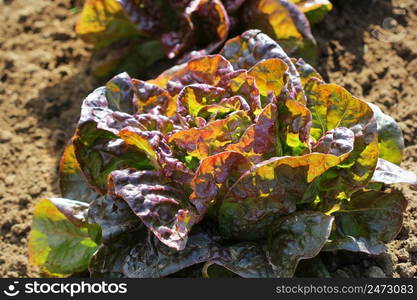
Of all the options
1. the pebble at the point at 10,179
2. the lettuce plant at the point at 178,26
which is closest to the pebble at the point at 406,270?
the lettuce plant at the point at 178,26

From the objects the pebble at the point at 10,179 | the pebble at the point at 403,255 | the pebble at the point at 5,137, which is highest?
the pebble at the point at 5,137

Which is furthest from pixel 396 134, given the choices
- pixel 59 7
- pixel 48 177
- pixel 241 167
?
pixel 59 7

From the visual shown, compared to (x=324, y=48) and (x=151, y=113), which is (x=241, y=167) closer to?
(x=151, y=113)

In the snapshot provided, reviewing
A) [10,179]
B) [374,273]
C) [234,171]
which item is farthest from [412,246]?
[10,179]

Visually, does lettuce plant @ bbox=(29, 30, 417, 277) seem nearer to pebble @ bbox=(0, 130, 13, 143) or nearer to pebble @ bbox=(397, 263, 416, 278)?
pebble @ bbox=(397, 263, 416, 278)

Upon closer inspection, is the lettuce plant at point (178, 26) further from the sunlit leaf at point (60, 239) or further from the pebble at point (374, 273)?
the pebble at point (374, 273)

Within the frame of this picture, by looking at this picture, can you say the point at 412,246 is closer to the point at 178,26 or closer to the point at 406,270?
the point at 406,270

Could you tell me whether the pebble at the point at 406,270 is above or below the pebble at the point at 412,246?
below
